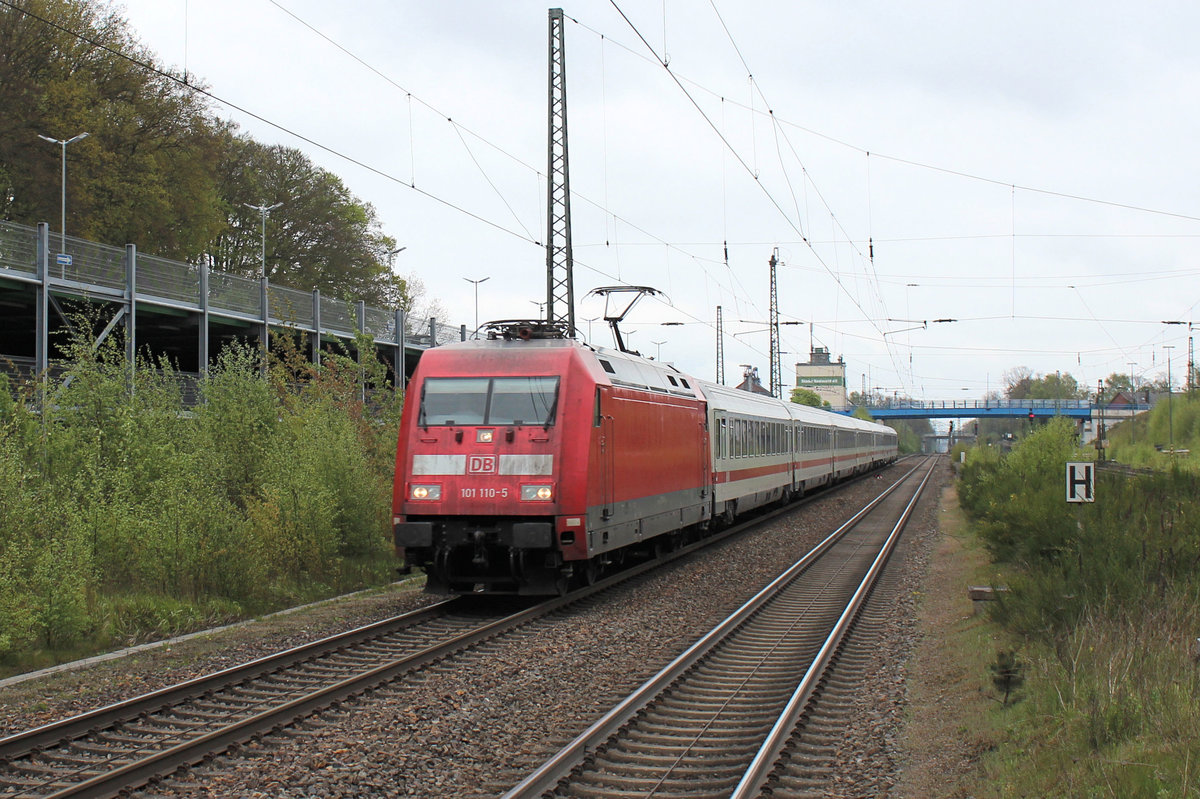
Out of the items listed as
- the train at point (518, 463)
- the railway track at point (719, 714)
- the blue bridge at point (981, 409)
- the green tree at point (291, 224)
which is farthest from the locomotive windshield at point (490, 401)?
the blue bridge at point (981, 409)

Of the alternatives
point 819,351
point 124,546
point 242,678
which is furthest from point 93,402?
point 819,351

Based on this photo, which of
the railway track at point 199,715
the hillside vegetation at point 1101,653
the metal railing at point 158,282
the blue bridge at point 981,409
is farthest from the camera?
the blue bridge at point 981,409

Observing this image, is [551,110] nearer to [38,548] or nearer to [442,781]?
[38,548]

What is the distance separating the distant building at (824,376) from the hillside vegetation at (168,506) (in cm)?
11119

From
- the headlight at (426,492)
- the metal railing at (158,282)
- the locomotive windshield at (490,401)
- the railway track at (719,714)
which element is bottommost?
the railway track at (719,714)

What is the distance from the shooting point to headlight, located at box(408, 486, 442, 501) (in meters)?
12.8

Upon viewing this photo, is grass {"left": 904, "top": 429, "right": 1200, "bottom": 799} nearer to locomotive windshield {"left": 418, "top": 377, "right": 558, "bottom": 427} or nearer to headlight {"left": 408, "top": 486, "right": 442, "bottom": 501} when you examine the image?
locomotive windshield {"left": 418, "top": 377, "right": 558, "bottom": 427}

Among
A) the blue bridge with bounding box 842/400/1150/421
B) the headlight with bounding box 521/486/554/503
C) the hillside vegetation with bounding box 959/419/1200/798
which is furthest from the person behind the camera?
the blue bridge with bounding box 842/400/1150/421

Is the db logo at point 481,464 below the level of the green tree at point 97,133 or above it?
below

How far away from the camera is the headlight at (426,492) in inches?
506

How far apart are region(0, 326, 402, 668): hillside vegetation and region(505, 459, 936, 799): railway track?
561 cm

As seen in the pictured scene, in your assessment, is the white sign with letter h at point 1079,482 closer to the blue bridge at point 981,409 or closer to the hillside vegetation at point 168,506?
the hillside vegetation at point 168,506

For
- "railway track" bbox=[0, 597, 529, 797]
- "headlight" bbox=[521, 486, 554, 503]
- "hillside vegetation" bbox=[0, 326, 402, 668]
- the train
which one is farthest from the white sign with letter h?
"hillside vegetation" bbox=[0, 326, 402, 668]

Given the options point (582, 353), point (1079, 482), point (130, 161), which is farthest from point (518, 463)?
point (130, 161)
